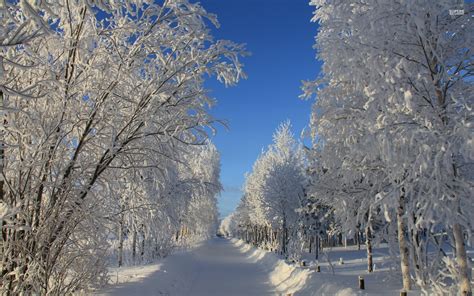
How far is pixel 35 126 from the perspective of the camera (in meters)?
4.59

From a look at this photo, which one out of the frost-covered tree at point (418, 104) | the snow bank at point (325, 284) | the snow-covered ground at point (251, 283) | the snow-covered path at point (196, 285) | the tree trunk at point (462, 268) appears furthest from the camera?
the snow-covered path at point (196, 285)

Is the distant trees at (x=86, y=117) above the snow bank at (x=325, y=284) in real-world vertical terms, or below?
above

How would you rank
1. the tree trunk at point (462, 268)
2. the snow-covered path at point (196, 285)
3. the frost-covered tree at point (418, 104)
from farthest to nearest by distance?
the snow-covered path at point (196, 285) → the tree trunk at point (462, 268) → the frost-covered tree at point (418, 104)

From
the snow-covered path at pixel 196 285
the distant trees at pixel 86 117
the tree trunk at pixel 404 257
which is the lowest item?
the snow-covered path at pixel 196 285

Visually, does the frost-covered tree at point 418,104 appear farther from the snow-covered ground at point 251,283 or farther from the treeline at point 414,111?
the snow-covered ground at point 251,283

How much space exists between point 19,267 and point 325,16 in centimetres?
1189

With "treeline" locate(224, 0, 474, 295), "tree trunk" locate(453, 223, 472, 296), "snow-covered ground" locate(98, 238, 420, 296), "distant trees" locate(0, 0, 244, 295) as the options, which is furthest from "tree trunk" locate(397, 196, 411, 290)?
"distant trees" locate(0, 0, 244, 295)

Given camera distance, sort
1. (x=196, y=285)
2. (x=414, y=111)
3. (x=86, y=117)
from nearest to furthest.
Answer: (x=86, y=117), (x=414, y=111), (x=196, y=285)

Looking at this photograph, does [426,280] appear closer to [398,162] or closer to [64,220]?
[398,162]

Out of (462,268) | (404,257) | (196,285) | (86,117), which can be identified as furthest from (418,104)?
(196,285)

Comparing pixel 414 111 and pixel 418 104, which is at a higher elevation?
pixel 418 104

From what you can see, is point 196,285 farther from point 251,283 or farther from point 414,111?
point 414,111

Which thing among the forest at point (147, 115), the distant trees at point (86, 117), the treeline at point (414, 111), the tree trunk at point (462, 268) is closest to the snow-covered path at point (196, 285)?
the forest at point (147, 115)

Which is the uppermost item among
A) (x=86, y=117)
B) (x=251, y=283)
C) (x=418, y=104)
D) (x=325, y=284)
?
(x=418, y=104)
